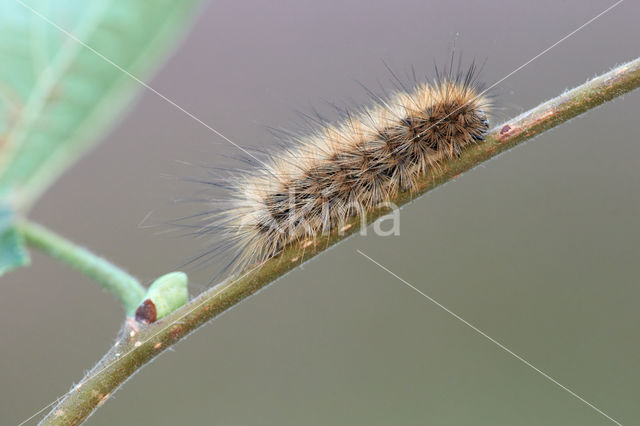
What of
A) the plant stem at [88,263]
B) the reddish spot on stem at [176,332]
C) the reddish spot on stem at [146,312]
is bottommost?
the reddish spot on stem at [176,332]

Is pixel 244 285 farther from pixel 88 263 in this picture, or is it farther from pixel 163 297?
pixel 88 263

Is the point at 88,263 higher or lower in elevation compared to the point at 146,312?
higher

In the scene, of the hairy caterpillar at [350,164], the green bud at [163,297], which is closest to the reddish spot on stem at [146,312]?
the green bud at [163,297]

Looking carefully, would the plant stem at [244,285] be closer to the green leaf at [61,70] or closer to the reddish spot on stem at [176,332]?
the reddish spot on stem at [176,332]

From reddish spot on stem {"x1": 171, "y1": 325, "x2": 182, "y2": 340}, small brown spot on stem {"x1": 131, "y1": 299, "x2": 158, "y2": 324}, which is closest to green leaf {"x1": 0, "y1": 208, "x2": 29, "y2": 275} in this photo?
small brown spot on stem {"x1": 131, "y1": 299, "x2": 158, "y2": 324}

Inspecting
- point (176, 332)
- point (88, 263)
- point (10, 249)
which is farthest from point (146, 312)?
point (10, 249)
